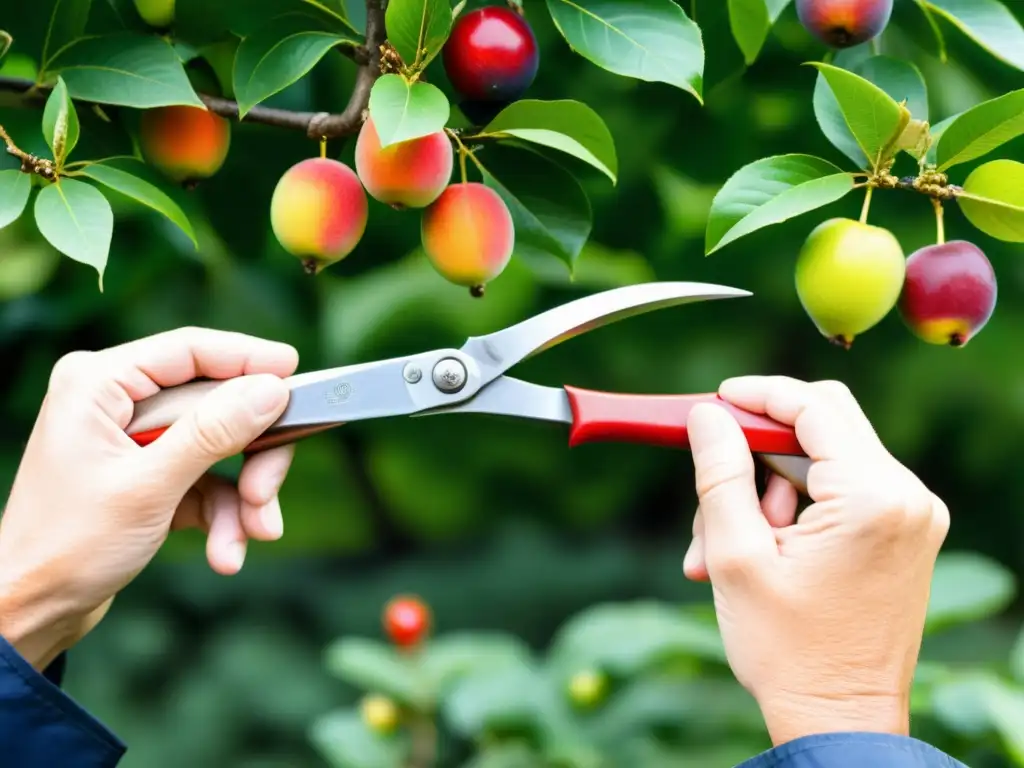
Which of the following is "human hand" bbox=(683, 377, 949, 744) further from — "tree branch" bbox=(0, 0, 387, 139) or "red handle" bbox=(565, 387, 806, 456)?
"tree branch" bbox=(0, 0, 387, 139)

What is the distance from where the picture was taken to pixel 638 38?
2.40ft

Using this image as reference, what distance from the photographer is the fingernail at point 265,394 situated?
2.43ft

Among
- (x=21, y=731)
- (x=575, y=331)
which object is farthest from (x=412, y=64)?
(x=21, y=731)

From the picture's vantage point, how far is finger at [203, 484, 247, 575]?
0.83 metres

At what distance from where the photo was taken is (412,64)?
70 centimetres

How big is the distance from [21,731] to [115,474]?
0.62 feet

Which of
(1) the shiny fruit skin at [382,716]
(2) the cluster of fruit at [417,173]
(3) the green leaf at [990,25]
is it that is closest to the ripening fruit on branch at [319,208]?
(2) the cluster of fruit at [417,173]

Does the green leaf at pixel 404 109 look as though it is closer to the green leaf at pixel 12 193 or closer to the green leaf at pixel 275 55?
the green leaf at pixel 275 55

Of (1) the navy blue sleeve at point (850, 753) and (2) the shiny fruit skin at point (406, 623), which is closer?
(1) the navy blue sleeve at point (850, 753)

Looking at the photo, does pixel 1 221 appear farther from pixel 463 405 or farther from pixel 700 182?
pixel 700 182

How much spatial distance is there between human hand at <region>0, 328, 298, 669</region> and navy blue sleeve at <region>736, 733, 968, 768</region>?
14.8 inches

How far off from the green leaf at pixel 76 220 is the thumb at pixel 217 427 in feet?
0.35

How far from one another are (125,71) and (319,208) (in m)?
0.15

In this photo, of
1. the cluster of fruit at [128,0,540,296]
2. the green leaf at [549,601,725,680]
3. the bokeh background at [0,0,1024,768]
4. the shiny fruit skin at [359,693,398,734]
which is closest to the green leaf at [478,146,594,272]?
the cluster of fruit at [128,0,540,296]
